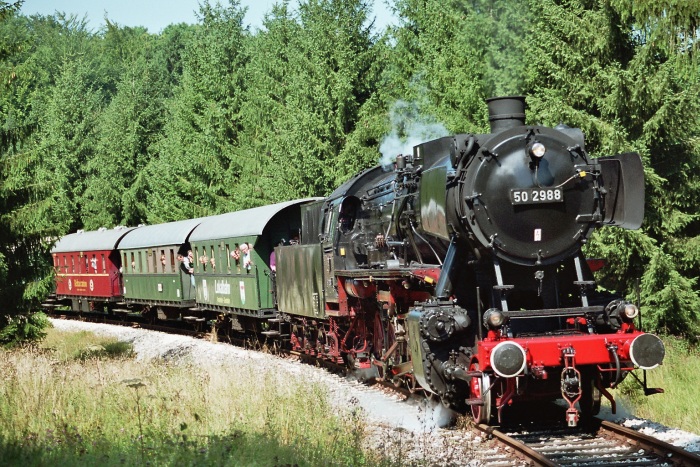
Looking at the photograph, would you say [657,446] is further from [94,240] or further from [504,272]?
[94,240]

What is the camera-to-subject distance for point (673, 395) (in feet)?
37.7

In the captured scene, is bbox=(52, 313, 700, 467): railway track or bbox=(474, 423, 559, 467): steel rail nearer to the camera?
bbox=(474, 423, 559, 467): steel rail

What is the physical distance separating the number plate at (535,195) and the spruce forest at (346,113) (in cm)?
368

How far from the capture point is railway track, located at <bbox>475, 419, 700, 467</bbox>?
764 centimetres

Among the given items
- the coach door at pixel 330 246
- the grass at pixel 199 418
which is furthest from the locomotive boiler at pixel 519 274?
the coach door at pixel 330 246

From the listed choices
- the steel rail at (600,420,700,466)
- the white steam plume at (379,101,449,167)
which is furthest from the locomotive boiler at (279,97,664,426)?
the white steam plume at (379,101,449,167)

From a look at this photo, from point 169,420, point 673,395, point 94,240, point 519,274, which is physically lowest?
point 673,395

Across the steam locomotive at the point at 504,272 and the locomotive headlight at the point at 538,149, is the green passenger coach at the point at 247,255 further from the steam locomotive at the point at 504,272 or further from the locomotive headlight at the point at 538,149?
the locomotive headlight at the point at 538,149

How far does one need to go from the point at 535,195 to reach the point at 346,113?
18.4 meters

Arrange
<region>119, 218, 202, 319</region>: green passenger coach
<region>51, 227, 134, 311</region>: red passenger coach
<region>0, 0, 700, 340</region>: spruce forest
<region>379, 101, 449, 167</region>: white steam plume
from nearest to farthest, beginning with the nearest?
<region>0, 0, 700, 340</region>: spruce forest < <region>379, 101, 449, 167</region>: white steam plume < <region>119, 218, 202, 319</region>: green passenger coach < <region>51, 227, 134, 311</region>: red passenger coach

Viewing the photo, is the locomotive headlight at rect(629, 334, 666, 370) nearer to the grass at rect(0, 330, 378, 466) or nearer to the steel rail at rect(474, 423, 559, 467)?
the steel rail at rect(474, 423, 559, 467)

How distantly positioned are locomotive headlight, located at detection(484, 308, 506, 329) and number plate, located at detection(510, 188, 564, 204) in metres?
1.17

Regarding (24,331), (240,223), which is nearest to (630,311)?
(240,223)

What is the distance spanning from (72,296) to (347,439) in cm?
2830
